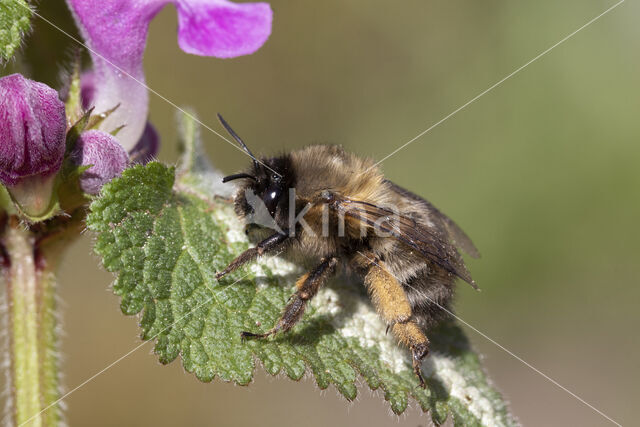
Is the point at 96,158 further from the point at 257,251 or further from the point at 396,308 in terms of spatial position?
the point at 396,308

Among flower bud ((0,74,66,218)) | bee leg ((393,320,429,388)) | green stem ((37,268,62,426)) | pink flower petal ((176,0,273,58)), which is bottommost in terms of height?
bee leg ((393,320,429,388))

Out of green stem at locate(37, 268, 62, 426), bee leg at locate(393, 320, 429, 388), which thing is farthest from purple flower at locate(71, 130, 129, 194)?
bee leg at locate(393, 320, 429, 388)

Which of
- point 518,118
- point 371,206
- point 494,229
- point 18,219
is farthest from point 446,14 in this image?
point 18,219

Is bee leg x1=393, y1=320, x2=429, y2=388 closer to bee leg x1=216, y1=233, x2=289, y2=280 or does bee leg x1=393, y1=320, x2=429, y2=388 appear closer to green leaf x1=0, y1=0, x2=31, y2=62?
bee leg x1=216, y1=233, x2=289, y2=280

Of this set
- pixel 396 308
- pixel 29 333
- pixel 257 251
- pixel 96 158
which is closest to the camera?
pixel 96 158

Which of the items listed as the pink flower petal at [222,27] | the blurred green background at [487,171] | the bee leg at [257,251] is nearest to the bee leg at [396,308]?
the bee leg at [257,251]

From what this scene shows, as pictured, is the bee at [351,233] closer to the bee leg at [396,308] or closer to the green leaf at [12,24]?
the bee leg at [396,308]

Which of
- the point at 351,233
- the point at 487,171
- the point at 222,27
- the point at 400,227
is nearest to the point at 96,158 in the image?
the point at 222,27
